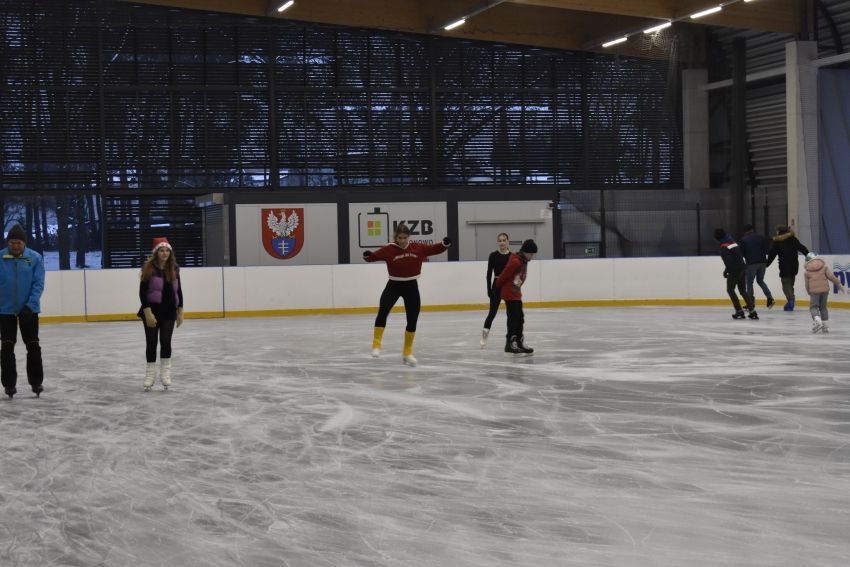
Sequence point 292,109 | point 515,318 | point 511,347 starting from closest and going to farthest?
point 515,318, point 511,347, point 292,109

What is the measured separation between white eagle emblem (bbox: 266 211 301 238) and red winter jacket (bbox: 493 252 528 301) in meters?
13.7

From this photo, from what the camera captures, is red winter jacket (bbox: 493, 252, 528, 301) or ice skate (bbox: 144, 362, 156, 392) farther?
red winter jacket (bbox: 493, 252, 528, 301)

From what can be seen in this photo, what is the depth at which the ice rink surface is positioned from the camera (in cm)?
511

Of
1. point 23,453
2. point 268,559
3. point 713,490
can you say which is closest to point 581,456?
point 713,490

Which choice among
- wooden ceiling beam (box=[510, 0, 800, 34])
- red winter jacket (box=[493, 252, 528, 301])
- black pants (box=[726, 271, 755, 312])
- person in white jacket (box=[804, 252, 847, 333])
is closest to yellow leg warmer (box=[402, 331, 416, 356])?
red winter jacket (box=[493, 252, 528, 301])

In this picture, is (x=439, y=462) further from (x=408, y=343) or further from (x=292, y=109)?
(x=292, y=109)

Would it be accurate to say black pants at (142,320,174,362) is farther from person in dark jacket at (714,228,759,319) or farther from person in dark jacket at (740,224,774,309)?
person in dark jacket at (740,224,774,309)

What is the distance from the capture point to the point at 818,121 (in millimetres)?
27344

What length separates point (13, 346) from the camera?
10438 mm

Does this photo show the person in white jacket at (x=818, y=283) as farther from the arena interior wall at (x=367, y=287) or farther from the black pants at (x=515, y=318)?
the arena interior wall at (x=367, y=287)

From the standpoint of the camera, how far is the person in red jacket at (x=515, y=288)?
13188mm

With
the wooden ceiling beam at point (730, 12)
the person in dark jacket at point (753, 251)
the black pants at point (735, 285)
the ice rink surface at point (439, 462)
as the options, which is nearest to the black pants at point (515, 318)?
the ice rink surface at point (439, 462)

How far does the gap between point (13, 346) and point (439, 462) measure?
16.7ft

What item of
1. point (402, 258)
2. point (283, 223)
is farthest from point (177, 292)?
point (283, 223)
